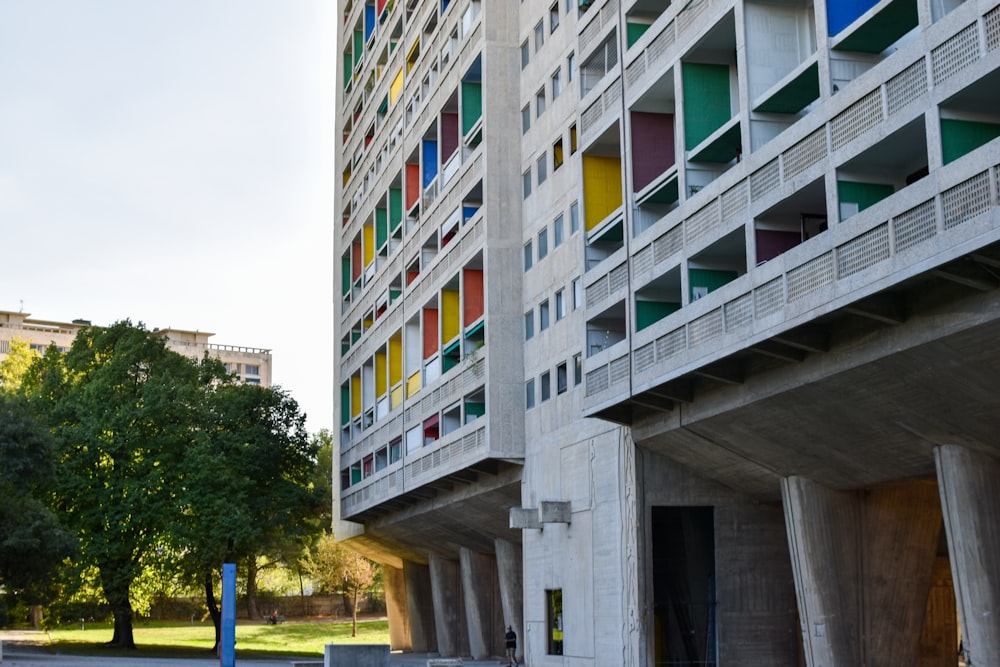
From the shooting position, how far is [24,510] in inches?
1837

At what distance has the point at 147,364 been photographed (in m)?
64.9

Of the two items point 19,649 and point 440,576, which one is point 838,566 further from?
point 19,649

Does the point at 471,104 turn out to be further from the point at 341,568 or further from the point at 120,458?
the point at 341,568

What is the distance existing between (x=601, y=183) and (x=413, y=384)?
17047 millimetres

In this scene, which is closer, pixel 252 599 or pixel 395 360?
pixel 395 360

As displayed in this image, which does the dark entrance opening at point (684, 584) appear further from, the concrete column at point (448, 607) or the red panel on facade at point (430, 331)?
the concrete column at point (448, 607)

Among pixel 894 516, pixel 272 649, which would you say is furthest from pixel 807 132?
pixel 272 649

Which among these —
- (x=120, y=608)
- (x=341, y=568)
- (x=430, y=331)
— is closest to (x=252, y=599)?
(x=341, y=568)

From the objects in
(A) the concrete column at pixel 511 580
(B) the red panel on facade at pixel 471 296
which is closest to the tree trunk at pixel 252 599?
(A) the concrete column at pixel 511 580

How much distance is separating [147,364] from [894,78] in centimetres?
4898

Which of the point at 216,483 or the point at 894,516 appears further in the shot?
the point at 216,483

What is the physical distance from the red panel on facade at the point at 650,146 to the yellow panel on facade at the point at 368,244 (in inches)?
1145

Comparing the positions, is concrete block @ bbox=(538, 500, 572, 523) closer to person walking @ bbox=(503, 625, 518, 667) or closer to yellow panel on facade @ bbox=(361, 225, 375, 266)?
person walking @ bbox=(503, 625, 518, 667)

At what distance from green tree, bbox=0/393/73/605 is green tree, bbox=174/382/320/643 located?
1126cm
